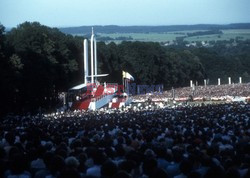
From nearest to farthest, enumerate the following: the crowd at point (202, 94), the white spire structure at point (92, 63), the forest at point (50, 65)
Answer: the forest at point (50, 65), the crowd at point (202, 94), the white spire structure at point (92, 63)

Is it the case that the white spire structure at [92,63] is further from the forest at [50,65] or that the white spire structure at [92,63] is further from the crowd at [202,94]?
the crowd at [202,94]

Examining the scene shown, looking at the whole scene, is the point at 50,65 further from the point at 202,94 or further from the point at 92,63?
the point at 202,94

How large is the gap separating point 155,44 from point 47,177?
463 ft

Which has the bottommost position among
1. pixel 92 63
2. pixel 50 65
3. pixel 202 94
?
pixel 202 94

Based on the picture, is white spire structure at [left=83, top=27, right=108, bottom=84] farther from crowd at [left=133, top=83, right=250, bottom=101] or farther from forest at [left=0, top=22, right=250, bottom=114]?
crowd at [left=133, top=83, right=250, bottom=101]

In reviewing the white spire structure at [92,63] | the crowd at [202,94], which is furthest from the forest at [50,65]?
the crowd at [202,94]

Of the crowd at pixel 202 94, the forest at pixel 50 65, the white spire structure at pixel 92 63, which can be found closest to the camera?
the forest at pixel 50 65

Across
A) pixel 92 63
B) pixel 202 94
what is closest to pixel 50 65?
pixel 92 63

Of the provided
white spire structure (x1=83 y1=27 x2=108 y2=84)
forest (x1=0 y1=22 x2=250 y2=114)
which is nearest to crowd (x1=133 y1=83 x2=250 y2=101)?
white spire structure (x1=83 y1=27 x2=108 y2=84)

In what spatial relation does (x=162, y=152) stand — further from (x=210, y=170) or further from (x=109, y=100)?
(x=109, y=100)

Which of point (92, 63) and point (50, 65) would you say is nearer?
point (50, 65)

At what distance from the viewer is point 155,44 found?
157375mm

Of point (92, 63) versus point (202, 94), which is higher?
point (92, 63)

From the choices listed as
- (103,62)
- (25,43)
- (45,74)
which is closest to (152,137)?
(45,74)
